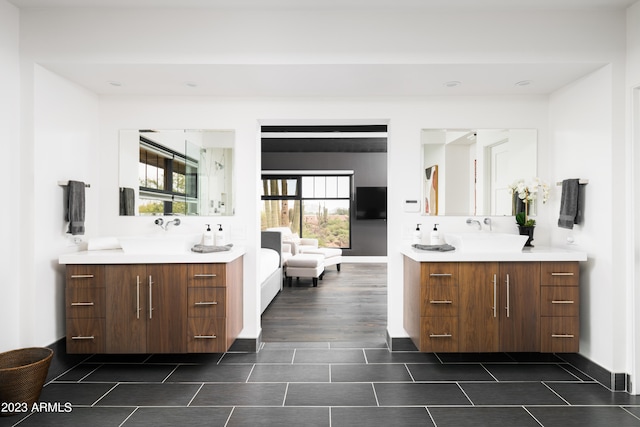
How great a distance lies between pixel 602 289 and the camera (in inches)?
109

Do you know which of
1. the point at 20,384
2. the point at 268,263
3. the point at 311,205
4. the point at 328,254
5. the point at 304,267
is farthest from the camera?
the point at 311,205

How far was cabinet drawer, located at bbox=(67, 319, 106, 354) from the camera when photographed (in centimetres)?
280

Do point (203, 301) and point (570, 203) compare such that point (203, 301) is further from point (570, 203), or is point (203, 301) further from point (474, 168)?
point (570, 203)

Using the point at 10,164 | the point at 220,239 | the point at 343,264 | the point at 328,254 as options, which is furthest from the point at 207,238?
the point at 343,264

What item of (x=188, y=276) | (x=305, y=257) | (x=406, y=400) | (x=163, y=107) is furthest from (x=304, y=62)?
(x=305, y=257)

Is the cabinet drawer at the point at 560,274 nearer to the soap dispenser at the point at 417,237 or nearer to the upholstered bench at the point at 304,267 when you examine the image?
the soap dispenser at the point at 417,237

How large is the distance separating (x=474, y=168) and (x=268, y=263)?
267 centimetres

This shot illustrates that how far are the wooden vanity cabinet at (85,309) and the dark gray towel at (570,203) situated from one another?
11.1ft

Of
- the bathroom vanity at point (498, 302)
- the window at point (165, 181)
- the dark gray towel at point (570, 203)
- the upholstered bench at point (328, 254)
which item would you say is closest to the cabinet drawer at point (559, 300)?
the bathroom vanity at point (498, 302)

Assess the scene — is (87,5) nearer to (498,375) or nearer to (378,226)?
(498,375)

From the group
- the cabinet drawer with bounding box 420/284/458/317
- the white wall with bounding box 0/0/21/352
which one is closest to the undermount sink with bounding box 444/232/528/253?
the cabinet drawer with bounding box 420/284/458/317

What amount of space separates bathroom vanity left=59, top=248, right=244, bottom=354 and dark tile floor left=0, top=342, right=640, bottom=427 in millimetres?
255

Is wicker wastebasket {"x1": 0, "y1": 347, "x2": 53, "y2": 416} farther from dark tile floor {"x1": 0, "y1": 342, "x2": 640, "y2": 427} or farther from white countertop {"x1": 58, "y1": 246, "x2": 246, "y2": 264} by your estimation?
white countertop {"x1": 58, "y1": 246, "x2": 246, "y2": 264}

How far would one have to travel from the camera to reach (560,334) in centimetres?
287
